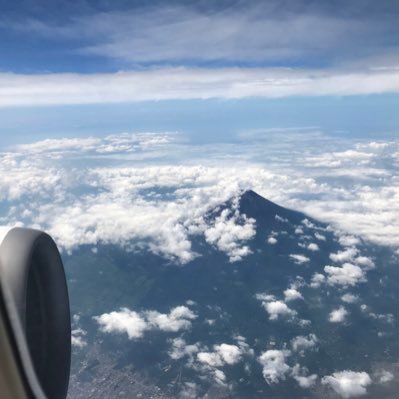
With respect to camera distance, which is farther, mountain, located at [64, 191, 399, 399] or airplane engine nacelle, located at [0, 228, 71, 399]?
mountain, located at [64, 191, 399, 399]

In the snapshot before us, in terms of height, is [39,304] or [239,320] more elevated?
[39,304]

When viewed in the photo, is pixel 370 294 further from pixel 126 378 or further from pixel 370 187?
pixel 370 187

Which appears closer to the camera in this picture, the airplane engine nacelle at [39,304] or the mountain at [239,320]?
the airplane engine nacelle at [39,304]

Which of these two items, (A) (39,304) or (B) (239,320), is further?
(B) (239,320)

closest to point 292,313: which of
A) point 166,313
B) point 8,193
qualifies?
point 166,313

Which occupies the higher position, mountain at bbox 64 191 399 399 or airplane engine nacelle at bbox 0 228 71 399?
airplane engine nacelle at bbox 0 228 71 399
